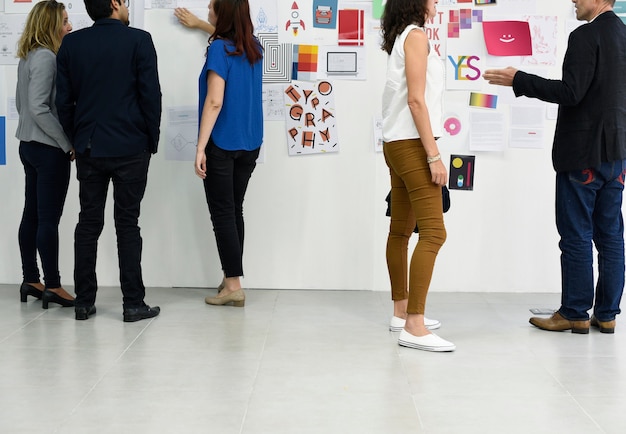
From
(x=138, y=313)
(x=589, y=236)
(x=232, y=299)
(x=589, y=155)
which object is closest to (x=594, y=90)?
(x=589, y=155)

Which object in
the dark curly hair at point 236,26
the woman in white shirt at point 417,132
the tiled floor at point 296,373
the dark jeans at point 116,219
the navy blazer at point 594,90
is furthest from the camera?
the dark curly hair at point 236,26

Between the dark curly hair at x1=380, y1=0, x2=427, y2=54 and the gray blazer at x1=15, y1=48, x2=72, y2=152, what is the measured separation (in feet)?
4.81

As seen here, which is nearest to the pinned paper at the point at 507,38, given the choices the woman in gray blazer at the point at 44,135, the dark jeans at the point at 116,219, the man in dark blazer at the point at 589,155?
the man in dark blazer at the point at 589,155

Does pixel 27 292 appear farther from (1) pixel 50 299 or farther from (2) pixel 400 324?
(2) pixel 400 324

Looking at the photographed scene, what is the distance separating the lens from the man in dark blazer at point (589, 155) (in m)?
3.22

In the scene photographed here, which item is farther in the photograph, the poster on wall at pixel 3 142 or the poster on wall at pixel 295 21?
the poster on wall at pixel 3 142

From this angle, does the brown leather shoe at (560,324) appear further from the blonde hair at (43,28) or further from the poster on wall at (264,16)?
the blonde hair at (43,28)

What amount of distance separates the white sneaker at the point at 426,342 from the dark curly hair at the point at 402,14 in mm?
1089

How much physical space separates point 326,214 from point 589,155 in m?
1.40

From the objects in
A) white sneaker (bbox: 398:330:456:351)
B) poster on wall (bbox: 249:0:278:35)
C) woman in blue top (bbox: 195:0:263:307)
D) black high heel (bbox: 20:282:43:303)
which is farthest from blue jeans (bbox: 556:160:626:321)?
black high heel (bbox: 20:282:43:303)

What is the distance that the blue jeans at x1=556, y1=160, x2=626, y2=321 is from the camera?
3.32 m

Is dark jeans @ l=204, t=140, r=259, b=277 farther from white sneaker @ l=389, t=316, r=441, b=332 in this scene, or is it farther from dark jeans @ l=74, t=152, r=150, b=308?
white sneaker @ l=389, t=316, r=441, b=332

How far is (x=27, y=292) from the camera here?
12.8 feet

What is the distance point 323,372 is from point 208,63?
1479 mm
